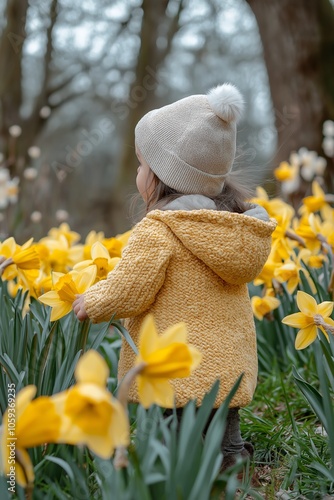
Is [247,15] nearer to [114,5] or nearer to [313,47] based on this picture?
[114,5]

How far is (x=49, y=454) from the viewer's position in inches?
58.3

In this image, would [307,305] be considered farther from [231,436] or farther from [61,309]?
[61,309]

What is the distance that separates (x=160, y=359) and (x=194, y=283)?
699 mm

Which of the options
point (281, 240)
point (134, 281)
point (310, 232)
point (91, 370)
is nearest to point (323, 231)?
point (310, 232)

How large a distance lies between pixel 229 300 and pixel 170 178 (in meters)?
0.39

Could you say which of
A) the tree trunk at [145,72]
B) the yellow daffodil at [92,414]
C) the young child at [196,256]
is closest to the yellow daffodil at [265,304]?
the young child at [196,256]

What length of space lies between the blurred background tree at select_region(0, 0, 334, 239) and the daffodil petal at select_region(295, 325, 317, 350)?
75 cm

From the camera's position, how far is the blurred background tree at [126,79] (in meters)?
5.45

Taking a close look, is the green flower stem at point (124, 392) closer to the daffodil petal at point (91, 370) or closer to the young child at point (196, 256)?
the daffodil petal at point (91, 370)

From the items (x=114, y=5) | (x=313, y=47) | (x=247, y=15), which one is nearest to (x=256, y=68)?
(x=247, y=15)

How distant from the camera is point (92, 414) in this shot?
986mm

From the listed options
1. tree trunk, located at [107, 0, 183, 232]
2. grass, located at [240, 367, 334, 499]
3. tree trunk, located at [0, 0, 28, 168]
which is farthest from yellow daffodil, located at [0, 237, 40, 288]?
tree trunk, located at [107, 0, 183, 232]

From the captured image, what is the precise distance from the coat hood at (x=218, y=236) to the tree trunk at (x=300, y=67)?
3803mm

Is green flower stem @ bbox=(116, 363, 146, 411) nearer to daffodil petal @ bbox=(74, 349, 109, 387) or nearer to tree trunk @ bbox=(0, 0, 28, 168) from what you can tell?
daffodil petal @ bbox=(74, 349, 109, 387)
